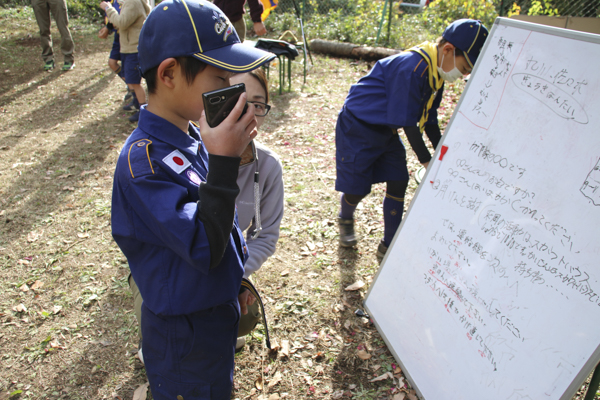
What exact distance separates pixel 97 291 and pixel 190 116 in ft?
8.12

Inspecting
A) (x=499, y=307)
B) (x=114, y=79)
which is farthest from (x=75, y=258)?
(x=114, y=79)

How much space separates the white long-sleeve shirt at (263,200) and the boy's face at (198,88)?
76 cm

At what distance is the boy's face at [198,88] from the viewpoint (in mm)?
1379

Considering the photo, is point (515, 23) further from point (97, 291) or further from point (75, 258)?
point (75, 258)

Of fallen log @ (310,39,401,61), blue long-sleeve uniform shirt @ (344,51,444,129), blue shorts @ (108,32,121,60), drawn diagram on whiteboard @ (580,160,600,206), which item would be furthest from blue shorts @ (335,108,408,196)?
fallen log @ (310,39,401,61)

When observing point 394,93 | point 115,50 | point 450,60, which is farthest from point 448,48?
point 115,50

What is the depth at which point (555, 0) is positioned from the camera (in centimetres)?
933

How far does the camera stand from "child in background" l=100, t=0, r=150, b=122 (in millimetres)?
5426

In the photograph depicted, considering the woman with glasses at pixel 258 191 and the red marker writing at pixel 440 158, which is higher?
the red marker writing at pixel 440 158

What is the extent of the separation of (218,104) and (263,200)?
3.38 ft

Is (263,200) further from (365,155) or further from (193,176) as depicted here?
(365,155)

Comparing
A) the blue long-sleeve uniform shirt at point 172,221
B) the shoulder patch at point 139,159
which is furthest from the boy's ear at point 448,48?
the shoulder patch at point 139,159

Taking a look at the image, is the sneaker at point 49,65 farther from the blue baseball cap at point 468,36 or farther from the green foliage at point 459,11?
the green foliage at point 459,11

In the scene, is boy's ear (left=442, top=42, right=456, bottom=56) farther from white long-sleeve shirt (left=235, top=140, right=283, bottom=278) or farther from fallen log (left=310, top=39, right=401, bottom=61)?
fallen log (left=310, top=39, right=401, bottom=61)
